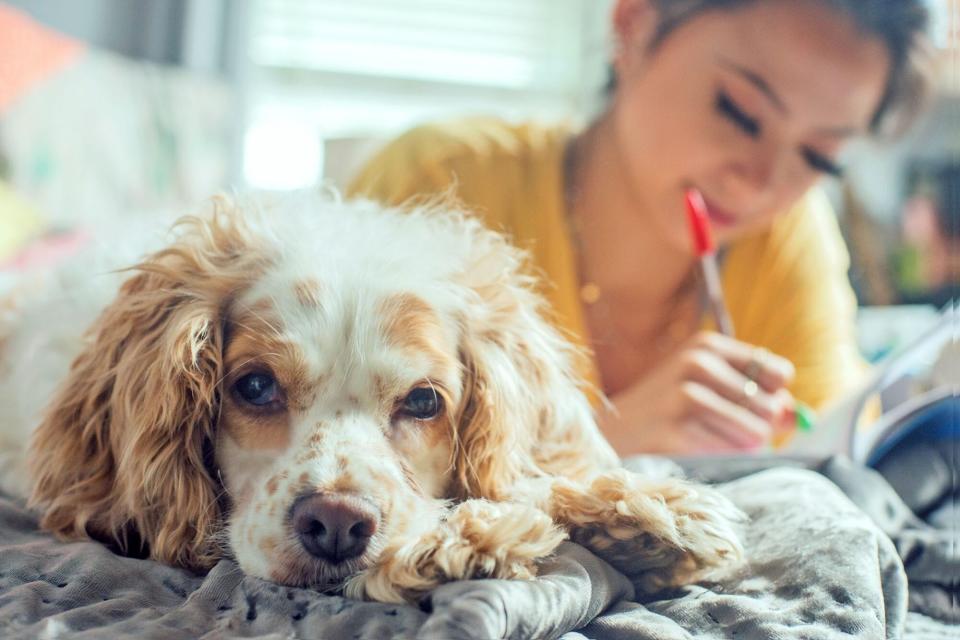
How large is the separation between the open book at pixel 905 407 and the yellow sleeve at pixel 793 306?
0.88 ft

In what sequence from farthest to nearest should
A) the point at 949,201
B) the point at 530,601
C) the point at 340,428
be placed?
the point at 949,201 < the point at 340,428 < the point at 530,601

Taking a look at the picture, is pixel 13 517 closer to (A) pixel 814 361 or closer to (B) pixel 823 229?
(A) pixel 814 361

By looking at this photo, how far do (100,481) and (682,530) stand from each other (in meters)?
0.62

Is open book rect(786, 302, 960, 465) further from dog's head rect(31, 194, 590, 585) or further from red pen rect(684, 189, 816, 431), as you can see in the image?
dog's head rect(31, 194, 590, 585)

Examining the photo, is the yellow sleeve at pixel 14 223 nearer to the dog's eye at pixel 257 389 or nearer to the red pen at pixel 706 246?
the dog's eye at pixel 257 389

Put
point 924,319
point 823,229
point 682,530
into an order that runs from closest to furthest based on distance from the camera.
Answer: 1. point 682,530
2. point 823,229
3. point 924,319

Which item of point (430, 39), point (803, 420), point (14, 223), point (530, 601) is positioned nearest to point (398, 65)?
point (430, 39)

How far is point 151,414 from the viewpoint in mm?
915

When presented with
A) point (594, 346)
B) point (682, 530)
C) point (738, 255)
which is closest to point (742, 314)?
point (738, 255)

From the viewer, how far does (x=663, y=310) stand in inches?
76.7

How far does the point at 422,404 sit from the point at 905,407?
77 centimetres

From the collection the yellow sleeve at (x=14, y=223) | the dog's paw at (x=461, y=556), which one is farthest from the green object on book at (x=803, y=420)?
the yellow sleeve at (x=14, y=223)

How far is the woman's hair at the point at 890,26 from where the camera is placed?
1744 mm

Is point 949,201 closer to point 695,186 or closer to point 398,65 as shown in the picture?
point 695,186
